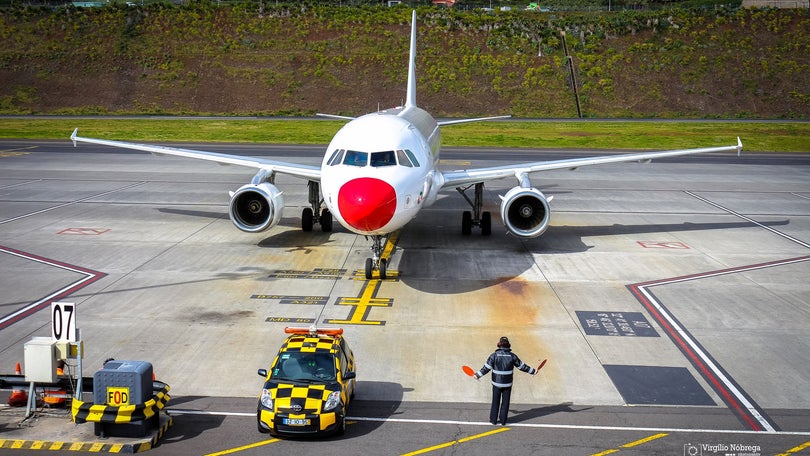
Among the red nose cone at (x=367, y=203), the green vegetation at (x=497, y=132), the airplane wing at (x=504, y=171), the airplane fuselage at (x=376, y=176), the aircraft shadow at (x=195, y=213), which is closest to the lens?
the red nose cone at (x=367, y=203)

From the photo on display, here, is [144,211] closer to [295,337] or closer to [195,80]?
[295,337]

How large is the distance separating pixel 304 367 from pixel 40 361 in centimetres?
458

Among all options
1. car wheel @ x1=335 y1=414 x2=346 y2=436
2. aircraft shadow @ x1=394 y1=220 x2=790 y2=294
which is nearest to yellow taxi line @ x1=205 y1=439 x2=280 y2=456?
car wheel @ x1=335 y1=414 x2=346 y2=436

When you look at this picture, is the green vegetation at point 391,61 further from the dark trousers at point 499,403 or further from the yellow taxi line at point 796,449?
the yellow taxi line at point 796,449

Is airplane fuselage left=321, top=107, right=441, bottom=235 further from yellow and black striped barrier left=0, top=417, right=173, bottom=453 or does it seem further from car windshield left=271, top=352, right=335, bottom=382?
yellow and black striped barrier left=0, top=417, right=173, bottom=453

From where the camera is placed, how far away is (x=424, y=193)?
2356 cm

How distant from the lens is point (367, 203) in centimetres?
2030

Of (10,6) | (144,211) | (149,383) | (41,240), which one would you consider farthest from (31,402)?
(10,6)

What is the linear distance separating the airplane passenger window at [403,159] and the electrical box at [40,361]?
1109 cm

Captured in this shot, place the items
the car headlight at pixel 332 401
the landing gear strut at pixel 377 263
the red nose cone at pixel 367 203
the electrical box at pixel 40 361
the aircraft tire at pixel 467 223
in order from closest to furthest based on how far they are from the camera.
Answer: the car headlight at pixel 332 401 → the electrical box at pixel 40 361 → the red nose cone at pixel 367 203 → the landing gear strut at pixel 377 263 → the aircraft tire at pixel 467 223

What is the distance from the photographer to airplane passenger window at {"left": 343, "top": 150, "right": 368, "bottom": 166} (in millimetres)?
21797

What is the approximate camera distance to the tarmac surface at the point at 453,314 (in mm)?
13836

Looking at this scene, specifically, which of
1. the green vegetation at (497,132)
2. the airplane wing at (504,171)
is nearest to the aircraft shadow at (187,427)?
the airplane wing at (504,171)

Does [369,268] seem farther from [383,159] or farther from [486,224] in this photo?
[486,224]
